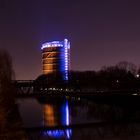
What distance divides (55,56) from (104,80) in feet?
180

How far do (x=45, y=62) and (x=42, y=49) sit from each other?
8769mm

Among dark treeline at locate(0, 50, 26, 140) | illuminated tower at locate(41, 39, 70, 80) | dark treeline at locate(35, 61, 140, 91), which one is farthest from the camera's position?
illuminated tower at locate(41, 39, 70, 80)

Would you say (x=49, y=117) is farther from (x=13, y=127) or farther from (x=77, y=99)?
(x=77, y=99)

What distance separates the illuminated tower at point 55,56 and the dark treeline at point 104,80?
110ft

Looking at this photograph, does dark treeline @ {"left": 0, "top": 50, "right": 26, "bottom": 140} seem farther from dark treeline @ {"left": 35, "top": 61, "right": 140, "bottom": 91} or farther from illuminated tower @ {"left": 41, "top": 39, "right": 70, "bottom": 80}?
illuminated tower @ {"left": 41, "top": 39, "right": 70, "bottom": 80}

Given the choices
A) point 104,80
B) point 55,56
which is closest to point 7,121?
point 104,80

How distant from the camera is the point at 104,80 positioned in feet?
301

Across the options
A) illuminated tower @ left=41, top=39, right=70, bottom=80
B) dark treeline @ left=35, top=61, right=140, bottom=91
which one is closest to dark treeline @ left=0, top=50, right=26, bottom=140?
dark treeline @ left=35, top=61, right=140, bottom=91

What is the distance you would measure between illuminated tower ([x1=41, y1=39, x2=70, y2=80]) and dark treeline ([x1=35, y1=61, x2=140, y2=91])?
3350cm

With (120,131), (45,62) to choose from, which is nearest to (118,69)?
(45,62)

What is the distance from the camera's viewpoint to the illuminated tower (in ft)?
464

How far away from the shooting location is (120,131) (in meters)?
36.8

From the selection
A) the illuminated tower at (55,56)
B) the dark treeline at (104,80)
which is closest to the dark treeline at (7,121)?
the dark treeline at (104,80)

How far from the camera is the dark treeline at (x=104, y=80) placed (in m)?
83.9
